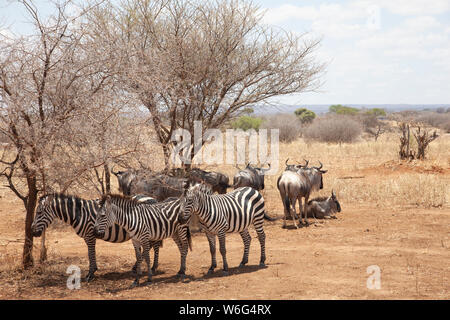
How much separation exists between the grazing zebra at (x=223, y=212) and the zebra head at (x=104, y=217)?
1.13 meters

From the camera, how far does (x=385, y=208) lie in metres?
14.6

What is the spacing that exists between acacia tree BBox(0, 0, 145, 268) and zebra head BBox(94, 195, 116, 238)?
0.77 m

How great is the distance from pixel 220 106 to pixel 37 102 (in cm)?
647

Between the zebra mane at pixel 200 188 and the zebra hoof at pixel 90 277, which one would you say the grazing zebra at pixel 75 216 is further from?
the zebra mane at pixel 200 188

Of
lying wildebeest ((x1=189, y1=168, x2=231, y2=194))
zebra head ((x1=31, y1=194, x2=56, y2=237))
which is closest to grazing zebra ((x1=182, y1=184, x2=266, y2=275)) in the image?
zebra head ((x1=31, y1=194, x2=56, y2=237))

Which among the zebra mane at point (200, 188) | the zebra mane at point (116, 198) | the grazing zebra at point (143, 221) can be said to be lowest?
the grazing zebra at point (143, 221)

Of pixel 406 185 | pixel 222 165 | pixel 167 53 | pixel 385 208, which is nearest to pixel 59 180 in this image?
pixel 167 53

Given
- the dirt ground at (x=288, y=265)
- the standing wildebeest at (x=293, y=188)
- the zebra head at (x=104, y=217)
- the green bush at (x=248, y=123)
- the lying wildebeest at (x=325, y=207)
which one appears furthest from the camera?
the green bush at (x=248, y=123)

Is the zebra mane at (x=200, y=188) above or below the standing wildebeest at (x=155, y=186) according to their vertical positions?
above

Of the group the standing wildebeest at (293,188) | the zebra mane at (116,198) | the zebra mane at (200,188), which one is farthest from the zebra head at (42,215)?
the standing wildebeest at (293,188)

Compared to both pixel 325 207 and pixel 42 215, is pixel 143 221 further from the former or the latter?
pixel 325 207

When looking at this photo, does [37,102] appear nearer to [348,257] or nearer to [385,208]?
[348,257]

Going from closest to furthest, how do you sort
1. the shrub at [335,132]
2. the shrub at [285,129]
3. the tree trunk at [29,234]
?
the tree trunk at [29,234] → the shrub at [335,132] → the shrub at [285,129]

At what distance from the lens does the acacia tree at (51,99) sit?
311 inches
